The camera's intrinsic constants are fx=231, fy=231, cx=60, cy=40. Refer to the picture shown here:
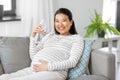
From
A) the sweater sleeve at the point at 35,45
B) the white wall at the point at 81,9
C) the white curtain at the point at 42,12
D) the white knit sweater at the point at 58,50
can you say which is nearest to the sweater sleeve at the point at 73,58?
the white knit sweater at the point at 58,50

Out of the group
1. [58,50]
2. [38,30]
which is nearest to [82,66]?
[58,50]

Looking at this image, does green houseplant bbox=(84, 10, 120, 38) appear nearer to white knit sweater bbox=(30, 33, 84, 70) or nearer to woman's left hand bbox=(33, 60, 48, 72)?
white knit sweater bbox=(30, 33, 84, 70)

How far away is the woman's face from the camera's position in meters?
1.98

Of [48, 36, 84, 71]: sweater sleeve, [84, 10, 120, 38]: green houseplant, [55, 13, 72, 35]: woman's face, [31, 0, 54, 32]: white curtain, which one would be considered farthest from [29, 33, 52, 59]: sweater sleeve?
[84, 10, 120, 38]: green houseplant

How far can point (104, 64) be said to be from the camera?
183 cm

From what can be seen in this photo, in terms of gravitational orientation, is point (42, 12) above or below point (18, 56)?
above

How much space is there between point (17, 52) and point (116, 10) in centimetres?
231

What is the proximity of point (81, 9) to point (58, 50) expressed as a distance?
1.31 meters

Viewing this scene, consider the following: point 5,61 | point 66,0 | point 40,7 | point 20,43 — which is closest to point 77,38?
point 20,43

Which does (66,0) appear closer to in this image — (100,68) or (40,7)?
(40,7)

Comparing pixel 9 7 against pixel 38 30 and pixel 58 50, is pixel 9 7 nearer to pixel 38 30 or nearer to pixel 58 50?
pixel 38 30

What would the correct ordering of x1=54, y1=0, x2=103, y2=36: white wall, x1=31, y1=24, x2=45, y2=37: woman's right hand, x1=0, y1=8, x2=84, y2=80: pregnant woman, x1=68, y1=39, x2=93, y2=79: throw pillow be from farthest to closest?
x1=54, y1=0, x2=103, y2=36: white wall
x1=31, y1=24, x2=45, y2=37: woman's right hand
x1=68, y1=39, x2=93, y2=79: throw pillow
x1=0, y1=8, x2=84, y2=80: pregnant woman

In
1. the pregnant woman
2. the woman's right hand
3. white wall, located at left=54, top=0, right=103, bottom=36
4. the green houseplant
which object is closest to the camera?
the pregnant woman

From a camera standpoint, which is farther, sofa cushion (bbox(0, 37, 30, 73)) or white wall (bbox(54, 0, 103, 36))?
white wall (bbox(54, 0, 103, 36))
